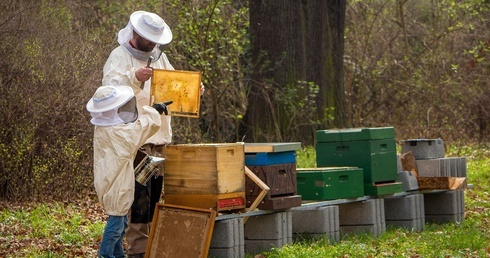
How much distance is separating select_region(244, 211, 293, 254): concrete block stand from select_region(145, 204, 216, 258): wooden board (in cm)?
109

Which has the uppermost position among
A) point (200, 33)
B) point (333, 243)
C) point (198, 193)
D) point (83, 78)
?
point (200, 33)

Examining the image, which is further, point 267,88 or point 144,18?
point 267,88

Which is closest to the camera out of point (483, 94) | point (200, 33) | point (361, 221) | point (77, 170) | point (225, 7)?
A: point (361, 221)

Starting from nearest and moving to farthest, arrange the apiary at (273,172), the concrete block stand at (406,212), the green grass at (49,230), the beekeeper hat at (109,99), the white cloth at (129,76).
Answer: the beekeeper hat at (109,99), the white cloth at (129,76), the apiary at (273,172), the green grass at (49,230), the concrete block stand at (406,212)

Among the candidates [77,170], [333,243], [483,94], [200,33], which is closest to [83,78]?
[77,170]

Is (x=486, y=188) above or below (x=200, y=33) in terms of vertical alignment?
below

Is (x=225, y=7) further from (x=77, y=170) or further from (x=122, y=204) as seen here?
(x=122, y=204)

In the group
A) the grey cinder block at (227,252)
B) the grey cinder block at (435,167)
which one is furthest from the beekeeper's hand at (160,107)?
the grey cinder block at (435,167)

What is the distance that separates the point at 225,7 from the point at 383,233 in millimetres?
9123

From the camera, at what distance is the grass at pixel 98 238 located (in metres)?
8.33

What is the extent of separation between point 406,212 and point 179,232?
135 inches

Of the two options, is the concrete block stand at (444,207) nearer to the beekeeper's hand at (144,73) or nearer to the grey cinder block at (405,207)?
the grey cinder block at (405,207)

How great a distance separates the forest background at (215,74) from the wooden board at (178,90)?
433 cm

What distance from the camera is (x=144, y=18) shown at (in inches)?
294
